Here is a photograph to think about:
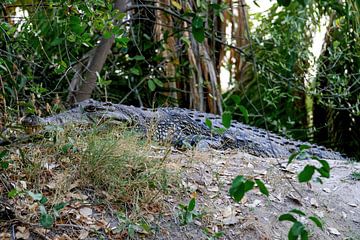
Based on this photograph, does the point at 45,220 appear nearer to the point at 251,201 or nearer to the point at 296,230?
the point at 296,230

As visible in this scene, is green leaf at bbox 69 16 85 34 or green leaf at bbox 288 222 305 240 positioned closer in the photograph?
green leaf at bbox 288 222 305 240

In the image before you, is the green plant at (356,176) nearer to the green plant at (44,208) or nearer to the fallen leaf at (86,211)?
the fallen leaf at (86,211)

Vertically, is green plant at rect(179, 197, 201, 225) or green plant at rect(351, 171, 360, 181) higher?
green plant at rect(351, 171, 360, 181)

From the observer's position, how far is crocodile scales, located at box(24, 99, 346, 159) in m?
4.50

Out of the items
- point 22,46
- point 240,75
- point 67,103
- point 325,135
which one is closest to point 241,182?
point 22,46

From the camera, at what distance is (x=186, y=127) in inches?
207

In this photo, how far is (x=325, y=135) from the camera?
8.00 metres

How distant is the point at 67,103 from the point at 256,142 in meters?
1.88

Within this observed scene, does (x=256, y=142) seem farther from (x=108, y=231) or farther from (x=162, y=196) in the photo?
(x=108, y=231)

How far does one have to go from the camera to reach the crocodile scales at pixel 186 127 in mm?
4504

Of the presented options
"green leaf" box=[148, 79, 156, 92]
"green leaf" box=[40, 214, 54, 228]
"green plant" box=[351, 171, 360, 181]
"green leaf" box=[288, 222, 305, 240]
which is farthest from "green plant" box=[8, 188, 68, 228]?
"green leaf" box=[148, 79, 156, 92]

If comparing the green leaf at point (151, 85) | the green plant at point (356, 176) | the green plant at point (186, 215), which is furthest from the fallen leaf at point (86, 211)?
the green leaf at point (151, 85)

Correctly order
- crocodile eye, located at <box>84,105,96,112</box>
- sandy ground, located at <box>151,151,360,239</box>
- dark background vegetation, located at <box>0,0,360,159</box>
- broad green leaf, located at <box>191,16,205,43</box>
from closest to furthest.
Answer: broad green leaf, located at <box>191,16,205,43</box> < sandy ground, located at <box>151,151,360,239</box> < crocodile eye, located at <box>84,105,96,112</box> < dark background vegetation, located at <box>0,0,360,159</box>

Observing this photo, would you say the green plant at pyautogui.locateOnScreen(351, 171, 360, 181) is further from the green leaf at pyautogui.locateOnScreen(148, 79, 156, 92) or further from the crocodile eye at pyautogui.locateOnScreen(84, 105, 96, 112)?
the green leaf at pyautogui.locateOnScreen(148, 79, 156, 92)
